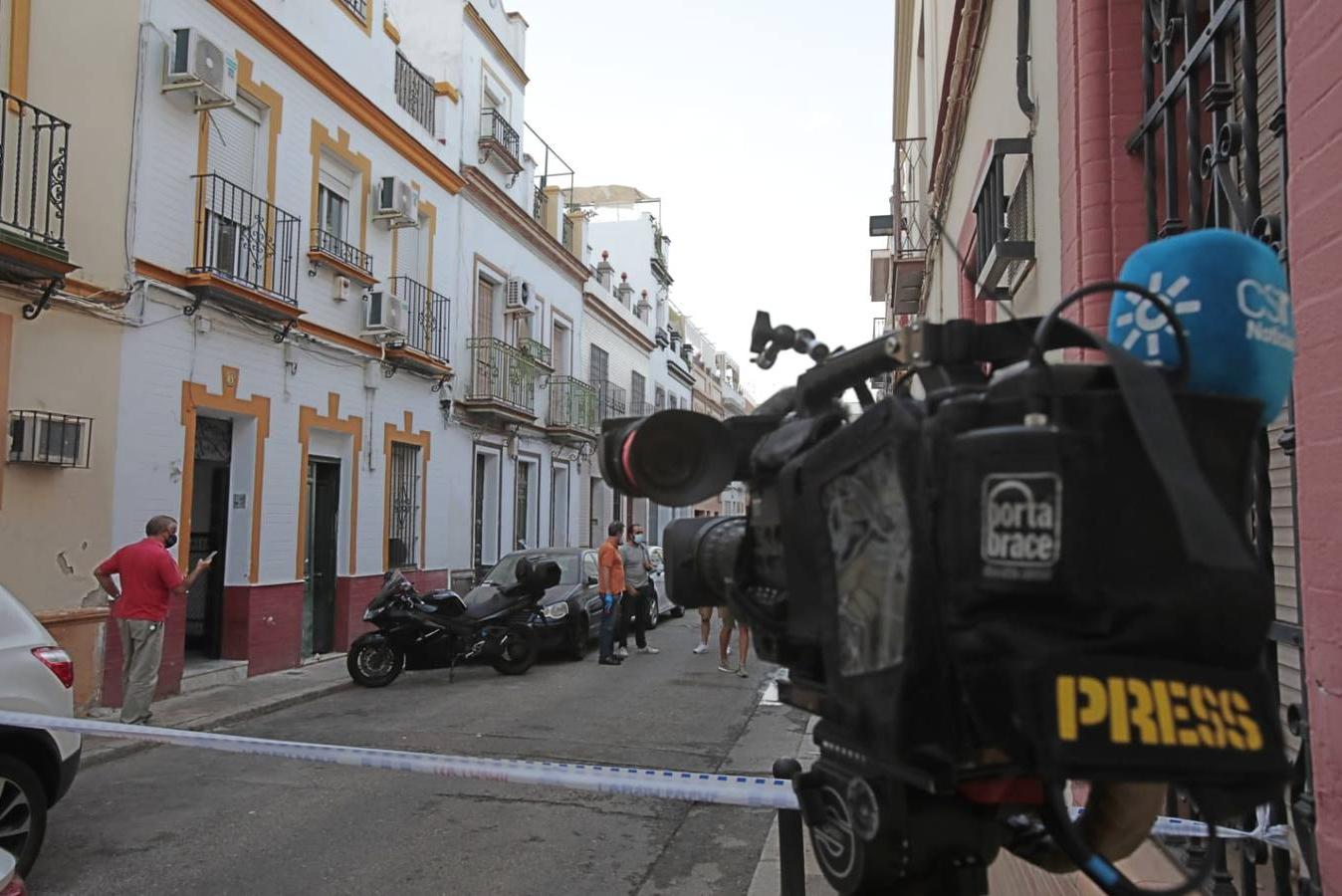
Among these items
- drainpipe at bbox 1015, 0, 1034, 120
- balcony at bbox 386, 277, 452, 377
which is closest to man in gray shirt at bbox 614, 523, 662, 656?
balcony at bbox 386, 277, 452, 377

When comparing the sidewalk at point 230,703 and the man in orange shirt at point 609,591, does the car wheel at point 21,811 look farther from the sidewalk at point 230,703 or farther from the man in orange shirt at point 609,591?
the man in orange shirt at point 609,591

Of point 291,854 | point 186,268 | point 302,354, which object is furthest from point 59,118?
point 291,854

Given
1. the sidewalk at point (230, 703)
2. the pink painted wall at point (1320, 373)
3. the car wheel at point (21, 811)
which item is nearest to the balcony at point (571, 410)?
the sidewalk at point (230, 703)

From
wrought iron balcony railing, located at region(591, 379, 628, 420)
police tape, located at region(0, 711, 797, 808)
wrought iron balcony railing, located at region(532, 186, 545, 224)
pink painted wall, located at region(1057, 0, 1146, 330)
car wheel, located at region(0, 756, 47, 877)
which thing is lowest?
car wheel, located at region(0, 756, 47, 877)

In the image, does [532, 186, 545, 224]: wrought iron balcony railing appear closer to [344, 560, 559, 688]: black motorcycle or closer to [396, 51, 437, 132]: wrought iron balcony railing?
[396, 51, 437, 132]: wrought iron balcony railing

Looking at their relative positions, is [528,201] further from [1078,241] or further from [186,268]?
[1078,241]

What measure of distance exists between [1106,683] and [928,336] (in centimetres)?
47

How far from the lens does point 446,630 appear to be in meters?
10.5

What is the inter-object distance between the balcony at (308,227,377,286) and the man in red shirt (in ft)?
15.6

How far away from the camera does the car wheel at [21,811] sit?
4.31 m

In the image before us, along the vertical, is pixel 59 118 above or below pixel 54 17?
below

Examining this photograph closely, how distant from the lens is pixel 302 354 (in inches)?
461

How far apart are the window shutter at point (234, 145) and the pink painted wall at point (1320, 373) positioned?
10444mm

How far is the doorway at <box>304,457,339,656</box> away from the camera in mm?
12570
